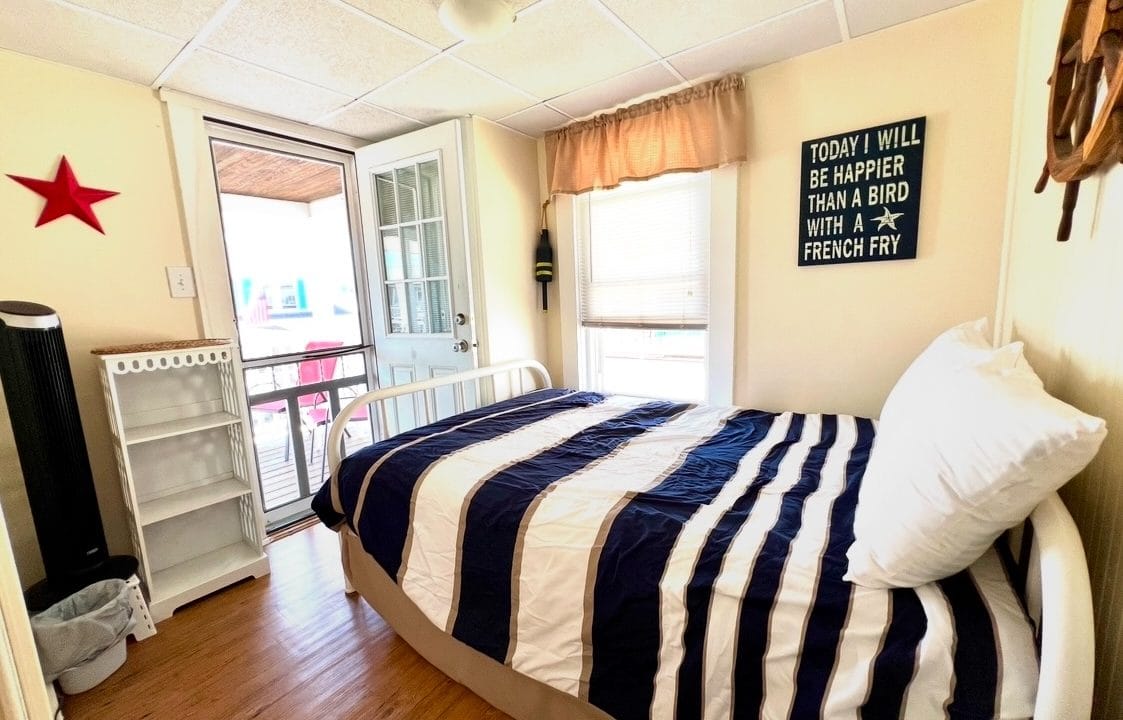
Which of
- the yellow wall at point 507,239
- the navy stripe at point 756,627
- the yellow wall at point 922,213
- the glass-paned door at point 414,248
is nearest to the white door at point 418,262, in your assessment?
the glass-paned door at point 414,248

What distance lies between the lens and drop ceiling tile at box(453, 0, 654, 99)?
159 cm

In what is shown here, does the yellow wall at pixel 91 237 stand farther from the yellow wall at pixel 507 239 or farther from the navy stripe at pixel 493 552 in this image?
the navy stripe at pixel 493 552

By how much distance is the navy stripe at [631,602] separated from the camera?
3.17ft

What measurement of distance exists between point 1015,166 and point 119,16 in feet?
9.93

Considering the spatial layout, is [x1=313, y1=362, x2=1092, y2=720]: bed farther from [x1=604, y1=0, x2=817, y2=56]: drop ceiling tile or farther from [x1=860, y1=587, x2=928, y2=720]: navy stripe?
[x1=604, y1=0, x2=817, y2=56]: drop ceiling tile

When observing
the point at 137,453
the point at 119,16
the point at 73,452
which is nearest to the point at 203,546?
the point at 137,453

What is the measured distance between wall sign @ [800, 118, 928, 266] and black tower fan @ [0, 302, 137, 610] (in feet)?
9.47

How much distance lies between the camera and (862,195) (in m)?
1.86

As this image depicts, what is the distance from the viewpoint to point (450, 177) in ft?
7.92

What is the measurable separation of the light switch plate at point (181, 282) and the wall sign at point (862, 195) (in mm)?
2766

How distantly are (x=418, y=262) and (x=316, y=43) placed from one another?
1158 millimetres

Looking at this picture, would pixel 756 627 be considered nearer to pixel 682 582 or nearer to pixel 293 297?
pixel 682 582

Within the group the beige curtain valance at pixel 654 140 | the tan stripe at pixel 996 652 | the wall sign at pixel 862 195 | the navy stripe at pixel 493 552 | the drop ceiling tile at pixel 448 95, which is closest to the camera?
the tan stripe at pixel 996 652

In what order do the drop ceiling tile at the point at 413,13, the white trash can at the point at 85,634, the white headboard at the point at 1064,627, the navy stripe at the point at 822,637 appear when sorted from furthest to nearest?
1. the drop ceiling tile at the point at 413,13
2. the white trash can at the point at 85,634
3. the navy stripe at the point at 822,637
4. the white headboard at the point at 1064,627
